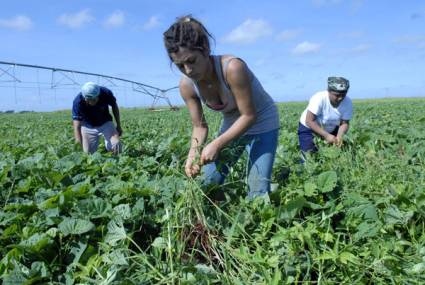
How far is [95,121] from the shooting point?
6.31 metres

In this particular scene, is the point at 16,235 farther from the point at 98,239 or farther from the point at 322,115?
the point at 322,115

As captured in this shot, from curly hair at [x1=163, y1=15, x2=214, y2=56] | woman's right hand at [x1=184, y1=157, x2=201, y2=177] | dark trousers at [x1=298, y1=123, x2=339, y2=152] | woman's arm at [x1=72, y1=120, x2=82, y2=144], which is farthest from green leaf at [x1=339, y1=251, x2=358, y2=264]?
woman's arm at [x1=72, y1=120, x2=82, y2=144]

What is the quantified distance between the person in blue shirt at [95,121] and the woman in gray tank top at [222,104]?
123 inches

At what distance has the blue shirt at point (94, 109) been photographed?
20.1 ft

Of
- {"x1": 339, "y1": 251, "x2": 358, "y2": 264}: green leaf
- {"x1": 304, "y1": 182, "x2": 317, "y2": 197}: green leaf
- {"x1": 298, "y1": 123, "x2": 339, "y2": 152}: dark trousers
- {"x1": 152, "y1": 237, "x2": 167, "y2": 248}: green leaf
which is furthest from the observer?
{"x1": 298, "y1": 123, "x2": 339, "y2": 152}: dark trousers

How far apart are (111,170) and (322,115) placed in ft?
8.22

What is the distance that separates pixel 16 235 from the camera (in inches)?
104

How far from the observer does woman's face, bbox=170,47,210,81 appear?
8.57ft

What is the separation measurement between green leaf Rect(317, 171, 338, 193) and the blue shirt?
3.85m

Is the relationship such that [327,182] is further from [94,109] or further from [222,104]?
[94,109]

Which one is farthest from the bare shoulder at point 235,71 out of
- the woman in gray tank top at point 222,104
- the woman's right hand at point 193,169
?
the woman's right hand at point 193,169

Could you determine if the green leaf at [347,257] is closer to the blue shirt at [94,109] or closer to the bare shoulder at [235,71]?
the bare shoulder at [235,71]

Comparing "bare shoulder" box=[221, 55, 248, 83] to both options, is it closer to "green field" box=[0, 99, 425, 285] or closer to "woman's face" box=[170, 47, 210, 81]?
"woman's face" box=[170, 47, 210, 81]

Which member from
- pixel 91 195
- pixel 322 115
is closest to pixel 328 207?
pixel 91 195
